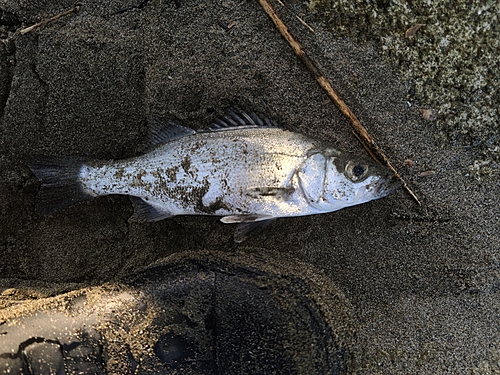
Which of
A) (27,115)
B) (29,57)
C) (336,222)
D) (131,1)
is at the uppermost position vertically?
(131,1)

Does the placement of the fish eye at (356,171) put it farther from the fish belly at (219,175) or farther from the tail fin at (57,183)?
the tail fin at (57,183)

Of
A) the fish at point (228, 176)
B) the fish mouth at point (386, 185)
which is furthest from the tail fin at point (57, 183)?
the fish mouth at point (386, 185)

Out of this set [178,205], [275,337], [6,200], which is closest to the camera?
[275,337]

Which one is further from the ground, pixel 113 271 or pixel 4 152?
pixel 4 152

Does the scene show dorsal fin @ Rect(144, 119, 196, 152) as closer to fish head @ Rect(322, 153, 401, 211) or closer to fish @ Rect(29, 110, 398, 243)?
fish @ Rect(29, 110, 398, 243)

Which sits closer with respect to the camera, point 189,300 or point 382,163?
point 189,300

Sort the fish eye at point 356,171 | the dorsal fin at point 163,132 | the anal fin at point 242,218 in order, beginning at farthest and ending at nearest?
the dorsal fin at point 163,132, the anal fin at point 242,218, the fish eye at point 356,171

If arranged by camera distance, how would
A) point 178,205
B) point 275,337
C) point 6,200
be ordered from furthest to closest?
point 6,200 → point 178,205 → point 275,337

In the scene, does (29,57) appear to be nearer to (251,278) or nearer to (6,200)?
(6,200)

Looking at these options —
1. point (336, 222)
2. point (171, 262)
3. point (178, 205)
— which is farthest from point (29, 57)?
point (336, 222)
